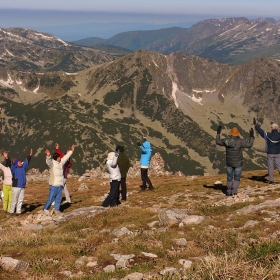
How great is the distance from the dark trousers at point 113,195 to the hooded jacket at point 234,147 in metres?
7.69

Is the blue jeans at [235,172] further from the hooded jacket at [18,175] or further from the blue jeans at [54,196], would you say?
the hooded jacket at [18,175]

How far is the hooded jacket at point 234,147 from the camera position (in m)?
21.7

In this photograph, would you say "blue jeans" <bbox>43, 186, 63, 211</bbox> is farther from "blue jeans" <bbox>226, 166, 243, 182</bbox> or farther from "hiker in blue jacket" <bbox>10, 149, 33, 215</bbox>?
"blue jeans" <bbox>226, 166, 243, 182</bbox>

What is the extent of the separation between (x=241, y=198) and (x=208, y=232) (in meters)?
8.49

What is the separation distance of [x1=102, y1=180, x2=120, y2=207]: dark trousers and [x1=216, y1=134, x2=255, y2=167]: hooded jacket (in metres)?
7.69

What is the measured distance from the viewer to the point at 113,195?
2197cm

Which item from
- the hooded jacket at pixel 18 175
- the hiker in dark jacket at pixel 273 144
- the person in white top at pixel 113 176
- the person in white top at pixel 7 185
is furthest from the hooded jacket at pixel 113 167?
the hiker in dark jacket at pixel 273 144

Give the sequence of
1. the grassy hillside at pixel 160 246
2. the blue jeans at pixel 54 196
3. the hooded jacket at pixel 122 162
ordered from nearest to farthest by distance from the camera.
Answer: the grassy hillside at pixel 160 246
the blue jeans at pixel 54 196
the hooded jacket at pixel 122 162

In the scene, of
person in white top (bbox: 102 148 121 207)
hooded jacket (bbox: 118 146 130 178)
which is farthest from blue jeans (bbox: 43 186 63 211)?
hooded jacket (bbox: 118 146 130 178)

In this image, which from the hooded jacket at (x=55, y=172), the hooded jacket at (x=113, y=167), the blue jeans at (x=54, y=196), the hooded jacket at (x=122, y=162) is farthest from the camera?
the hooded jacket at (x=122, y=162)

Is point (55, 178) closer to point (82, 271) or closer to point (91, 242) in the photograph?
point (91, 242)

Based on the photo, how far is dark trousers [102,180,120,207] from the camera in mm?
21766

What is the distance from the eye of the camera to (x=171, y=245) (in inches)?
448

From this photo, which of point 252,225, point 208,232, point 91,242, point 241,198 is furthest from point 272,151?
point 91,242
